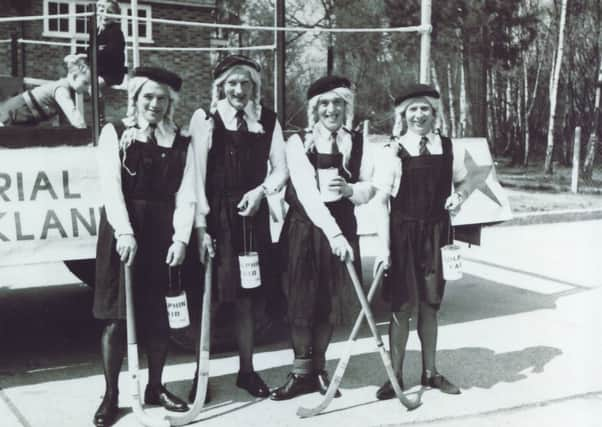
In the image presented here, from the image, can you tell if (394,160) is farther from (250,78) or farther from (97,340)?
(97,340)

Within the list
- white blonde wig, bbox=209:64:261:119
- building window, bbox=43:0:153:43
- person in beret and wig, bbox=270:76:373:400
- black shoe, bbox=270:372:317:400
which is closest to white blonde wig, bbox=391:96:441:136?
person in beret and wig, bbox=270:76:373:400

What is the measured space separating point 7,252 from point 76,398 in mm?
845

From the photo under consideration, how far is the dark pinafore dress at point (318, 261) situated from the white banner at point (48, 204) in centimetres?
110

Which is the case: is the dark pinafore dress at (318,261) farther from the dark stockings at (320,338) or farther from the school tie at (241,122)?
the school tie at (241,122)

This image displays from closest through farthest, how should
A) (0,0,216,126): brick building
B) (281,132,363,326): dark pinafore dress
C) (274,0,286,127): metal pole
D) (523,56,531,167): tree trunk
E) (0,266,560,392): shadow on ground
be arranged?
(281,132,363,326): dark pinafore dress < (0,266,560,392): shadow on ground < (274,0,286,127): metal pole < (0,0,216,126): brick building < (523,56,531,167): tree trunk

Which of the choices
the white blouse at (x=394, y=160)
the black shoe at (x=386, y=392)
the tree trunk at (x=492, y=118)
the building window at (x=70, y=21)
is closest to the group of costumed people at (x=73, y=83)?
the white blouse at (x=394, y=160)

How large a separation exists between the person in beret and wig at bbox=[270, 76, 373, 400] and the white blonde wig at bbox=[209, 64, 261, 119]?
0.28 m

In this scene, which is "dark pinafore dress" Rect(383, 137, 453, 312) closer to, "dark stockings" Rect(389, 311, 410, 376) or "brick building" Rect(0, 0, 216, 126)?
"dark stockings" Rect(389, 311, 410, 376)

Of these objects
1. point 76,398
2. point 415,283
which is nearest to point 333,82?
point 415,283

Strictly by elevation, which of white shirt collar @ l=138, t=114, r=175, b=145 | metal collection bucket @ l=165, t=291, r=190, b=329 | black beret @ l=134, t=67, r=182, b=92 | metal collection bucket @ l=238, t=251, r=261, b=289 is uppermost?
black beret @ l=134, t=67, r=182, b=92

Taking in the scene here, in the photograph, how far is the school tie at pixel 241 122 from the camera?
12.9ft

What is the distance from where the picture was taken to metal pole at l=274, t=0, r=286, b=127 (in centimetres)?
561

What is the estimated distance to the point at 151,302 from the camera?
3.76 m

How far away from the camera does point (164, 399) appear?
3854mm
